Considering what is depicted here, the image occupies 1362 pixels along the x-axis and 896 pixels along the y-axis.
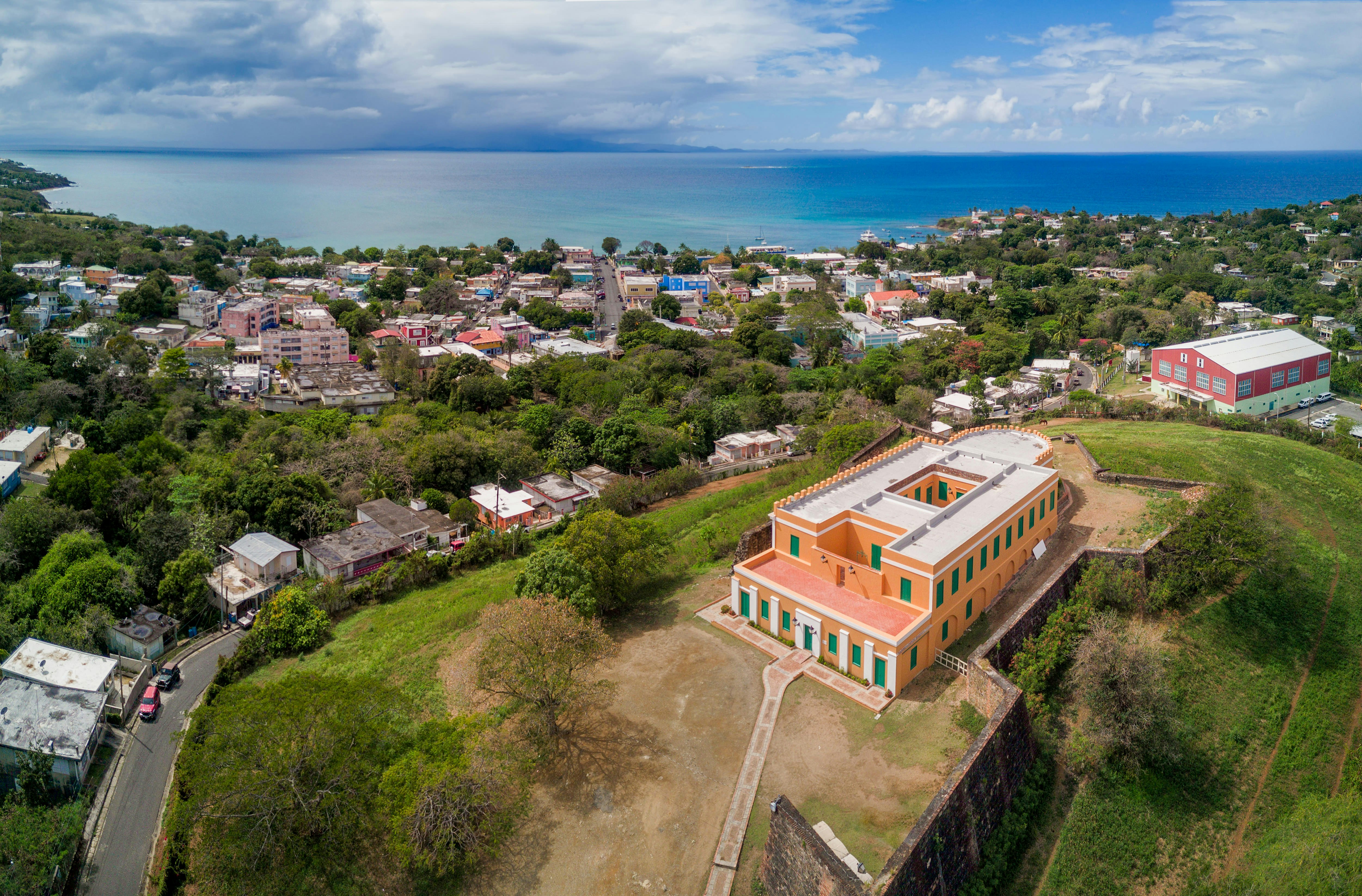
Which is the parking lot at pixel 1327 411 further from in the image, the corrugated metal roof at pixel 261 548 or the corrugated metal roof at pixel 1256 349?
the corrugated metal roof at pixel 261 548

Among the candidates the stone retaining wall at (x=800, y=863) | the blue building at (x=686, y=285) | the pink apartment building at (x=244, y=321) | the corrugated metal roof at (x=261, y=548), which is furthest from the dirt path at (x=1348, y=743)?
the blue building at (x=686, y=285)

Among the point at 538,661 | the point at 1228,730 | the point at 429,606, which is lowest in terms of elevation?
the point at 429,606

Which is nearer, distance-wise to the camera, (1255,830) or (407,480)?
(1255,830)

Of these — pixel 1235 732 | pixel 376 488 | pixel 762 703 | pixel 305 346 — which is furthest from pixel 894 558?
pixel 305 346

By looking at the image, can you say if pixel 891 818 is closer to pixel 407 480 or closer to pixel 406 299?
pixel 407 480

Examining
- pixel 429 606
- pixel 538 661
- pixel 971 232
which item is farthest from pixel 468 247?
pixel 538 661

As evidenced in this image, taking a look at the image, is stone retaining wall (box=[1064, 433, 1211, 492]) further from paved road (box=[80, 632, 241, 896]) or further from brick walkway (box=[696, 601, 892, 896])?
paved road (box=[80, 632, 241, 896])

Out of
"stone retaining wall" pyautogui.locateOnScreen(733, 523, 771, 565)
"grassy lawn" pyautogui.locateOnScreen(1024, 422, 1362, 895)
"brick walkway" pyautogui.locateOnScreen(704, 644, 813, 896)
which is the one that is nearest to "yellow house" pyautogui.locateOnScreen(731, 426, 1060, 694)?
"brick walkway" pyautogui.locateOnScreen(704, 644, 813, 896)
